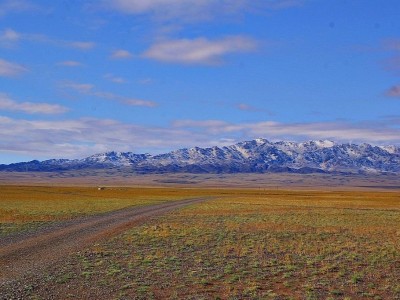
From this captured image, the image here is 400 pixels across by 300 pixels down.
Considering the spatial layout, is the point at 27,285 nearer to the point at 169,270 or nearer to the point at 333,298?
the point at 169,270

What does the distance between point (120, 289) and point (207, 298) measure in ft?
9.42

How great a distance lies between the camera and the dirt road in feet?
63.2

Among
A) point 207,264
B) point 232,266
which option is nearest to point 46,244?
point 207,264

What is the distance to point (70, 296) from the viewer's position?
15.3 m

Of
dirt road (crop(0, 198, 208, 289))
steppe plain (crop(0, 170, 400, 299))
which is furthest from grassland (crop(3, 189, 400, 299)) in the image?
dirt road (crop(0, 198, 208, 289))

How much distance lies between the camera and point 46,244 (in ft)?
85.4

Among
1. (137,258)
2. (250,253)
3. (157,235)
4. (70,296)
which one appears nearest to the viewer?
(70,296)

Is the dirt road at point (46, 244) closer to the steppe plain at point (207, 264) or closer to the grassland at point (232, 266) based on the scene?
the steppe plain at point (207, 264)

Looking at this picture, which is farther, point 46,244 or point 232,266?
point 46,244

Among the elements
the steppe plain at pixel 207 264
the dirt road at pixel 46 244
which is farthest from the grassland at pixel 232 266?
the dirt road at pixel 46 244

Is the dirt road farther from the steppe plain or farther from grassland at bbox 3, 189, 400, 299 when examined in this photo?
grassland at bbox 3, 189, 400, 299

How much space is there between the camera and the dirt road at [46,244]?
1925 centimetres

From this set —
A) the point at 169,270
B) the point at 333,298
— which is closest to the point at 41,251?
the point at 169,270

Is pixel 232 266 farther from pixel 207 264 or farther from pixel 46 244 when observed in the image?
pixel 46 244
